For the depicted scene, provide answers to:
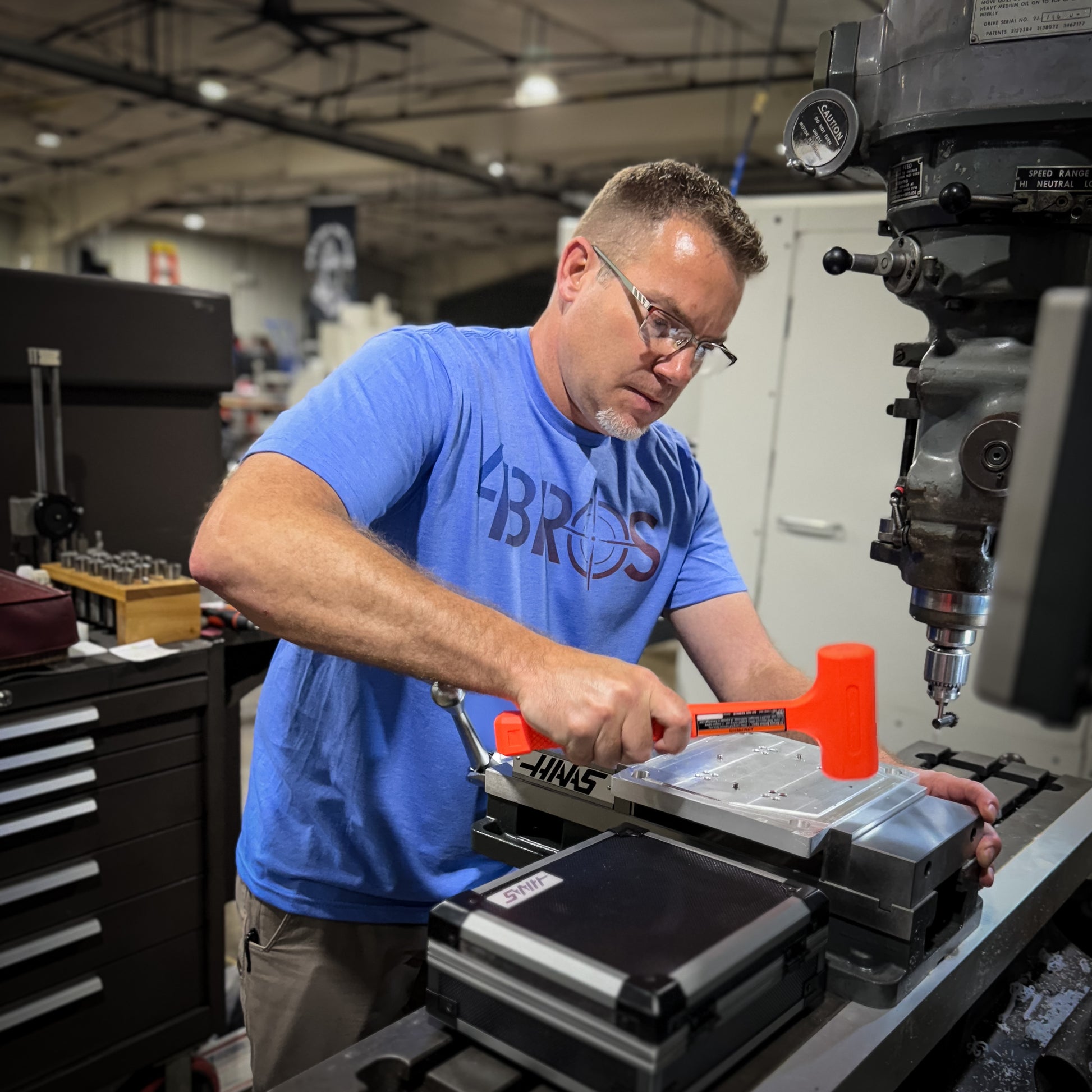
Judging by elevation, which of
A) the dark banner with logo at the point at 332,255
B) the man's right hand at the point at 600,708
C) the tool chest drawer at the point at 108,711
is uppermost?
the dark banner with logo at the point at 332,255

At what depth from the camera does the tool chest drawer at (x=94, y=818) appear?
56.2 inches

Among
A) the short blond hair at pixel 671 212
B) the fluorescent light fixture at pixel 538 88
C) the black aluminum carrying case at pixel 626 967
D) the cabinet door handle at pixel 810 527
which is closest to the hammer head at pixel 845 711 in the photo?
the black aluminum carrying case at pixel 626 967

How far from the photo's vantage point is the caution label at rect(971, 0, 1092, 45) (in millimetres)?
667

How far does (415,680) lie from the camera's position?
1.00m

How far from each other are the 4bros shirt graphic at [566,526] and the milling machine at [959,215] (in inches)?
15.0

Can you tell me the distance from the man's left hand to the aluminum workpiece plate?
34mm

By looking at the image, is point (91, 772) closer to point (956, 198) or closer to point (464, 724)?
point (464, 724)

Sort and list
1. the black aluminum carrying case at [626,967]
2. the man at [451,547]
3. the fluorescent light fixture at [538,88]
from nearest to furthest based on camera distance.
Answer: the black aluminum carrying case at [626,967]
the man at [451,547]
the fluorescent light fixture at [538,88]

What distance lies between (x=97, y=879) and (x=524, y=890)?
1.16m

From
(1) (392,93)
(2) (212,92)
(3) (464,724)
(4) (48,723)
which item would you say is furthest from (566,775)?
(1) (392,93)

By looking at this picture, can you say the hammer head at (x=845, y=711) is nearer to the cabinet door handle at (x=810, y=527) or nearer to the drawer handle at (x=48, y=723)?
the drawer handle at (x=48, y=723)

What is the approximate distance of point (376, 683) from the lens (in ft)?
3.45

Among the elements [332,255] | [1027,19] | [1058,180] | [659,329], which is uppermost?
[332,255]


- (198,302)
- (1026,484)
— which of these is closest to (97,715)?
(198,302)
